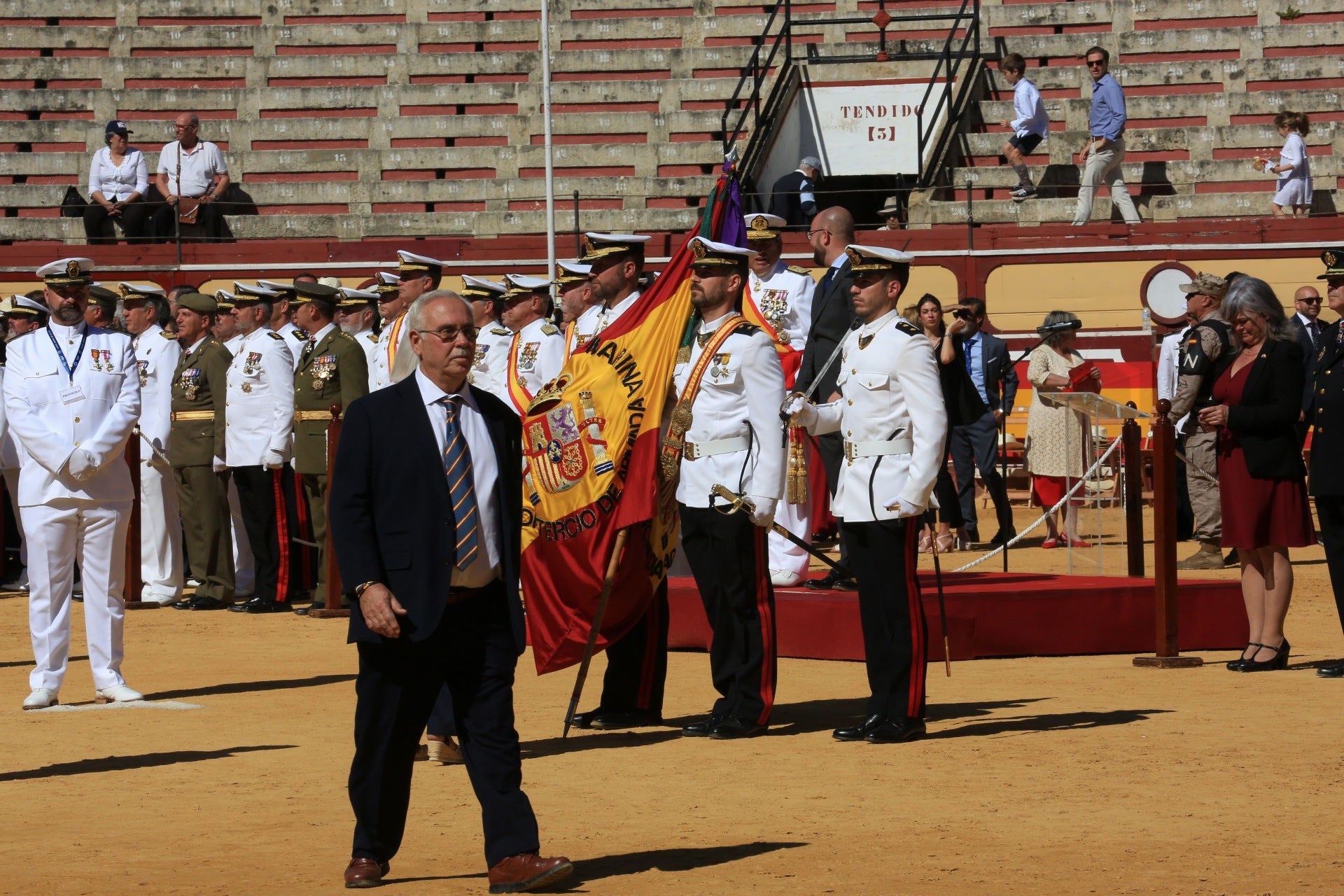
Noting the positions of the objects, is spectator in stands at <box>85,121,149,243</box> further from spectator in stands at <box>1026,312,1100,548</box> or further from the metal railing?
spectator in stands at <box>1026,312,1100,548</box>

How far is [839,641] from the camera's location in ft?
34.3

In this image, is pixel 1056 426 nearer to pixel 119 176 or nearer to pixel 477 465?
pixel 477 465

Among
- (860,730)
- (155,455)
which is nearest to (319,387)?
(155,455)

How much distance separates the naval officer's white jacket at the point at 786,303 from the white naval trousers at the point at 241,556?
13.9ft

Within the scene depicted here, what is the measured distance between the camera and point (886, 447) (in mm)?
7977

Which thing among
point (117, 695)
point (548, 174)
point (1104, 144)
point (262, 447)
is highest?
point (1104, 144)

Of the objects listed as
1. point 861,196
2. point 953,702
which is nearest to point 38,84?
point 861,196

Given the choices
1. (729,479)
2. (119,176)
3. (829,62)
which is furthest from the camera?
(829,62)

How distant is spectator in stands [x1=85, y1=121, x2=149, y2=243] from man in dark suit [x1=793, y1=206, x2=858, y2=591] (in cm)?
1242

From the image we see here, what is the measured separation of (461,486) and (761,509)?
7.91 feet

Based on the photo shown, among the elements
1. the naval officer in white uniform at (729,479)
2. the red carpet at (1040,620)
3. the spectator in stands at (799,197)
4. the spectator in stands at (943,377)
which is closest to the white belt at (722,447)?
the naval officer in white uniform at (729,479)

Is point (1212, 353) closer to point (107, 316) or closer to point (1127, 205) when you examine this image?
point (107, 316)

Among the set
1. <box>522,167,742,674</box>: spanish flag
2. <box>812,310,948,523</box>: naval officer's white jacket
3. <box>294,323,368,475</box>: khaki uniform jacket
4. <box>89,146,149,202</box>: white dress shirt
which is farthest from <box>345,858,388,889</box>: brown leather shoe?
<box>89,146,149,202</box>: white dress shirt

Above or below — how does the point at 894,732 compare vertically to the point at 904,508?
below
